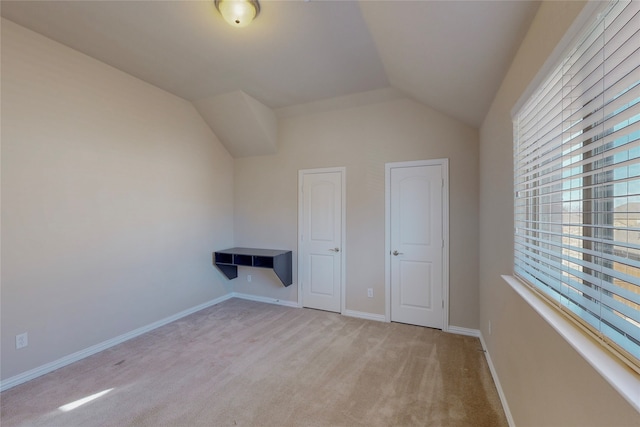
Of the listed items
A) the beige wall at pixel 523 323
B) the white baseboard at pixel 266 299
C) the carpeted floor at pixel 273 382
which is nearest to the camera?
the beige wall at pixel 523 323

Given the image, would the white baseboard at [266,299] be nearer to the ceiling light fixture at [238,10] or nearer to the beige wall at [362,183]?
the beige wall at [362,183]

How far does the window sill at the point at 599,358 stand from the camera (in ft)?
2.35

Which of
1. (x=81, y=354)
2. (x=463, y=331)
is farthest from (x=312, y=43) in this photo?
(x=81, y=354)

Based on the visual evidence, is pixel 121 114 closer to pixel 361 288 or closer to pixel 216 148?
pixel 216 148

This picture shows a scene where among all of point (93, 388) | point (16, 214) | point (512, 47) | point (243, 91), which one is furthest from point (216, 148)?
point (512, 47)

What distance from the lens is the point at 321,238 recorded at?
4039mm

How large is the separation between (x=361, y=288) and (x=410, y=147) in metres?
1.95

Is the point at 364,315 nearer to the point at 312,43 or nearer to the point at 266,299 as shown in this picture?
the point at 266,299

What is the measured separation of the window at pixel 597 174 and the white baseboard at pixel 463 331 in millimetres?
1896

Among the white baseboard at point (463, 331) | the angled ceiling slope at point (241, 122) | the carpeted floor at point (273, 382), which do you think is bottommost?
the carpeted floor at point (273, 382)

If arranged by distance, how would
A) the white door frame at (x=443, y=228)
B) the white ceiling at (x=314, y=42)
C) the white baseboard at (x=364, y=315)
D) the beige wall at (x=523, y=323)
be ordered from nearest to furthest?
the beige wall at (x=523, y=323) < the white ceiling at (x=314, y=42) < the white door frame at (x=443, y=228) < the white baseboard at (x=364, y=315)

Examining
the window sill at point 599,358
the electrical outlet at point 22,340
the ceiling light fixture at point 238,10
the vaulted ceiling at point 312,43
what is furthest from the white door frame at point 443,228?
the electrical outlet at point 22,340

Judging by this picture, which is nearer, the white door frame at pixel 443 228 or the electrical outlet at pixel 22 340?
the electrical outlet at pixel 22 340

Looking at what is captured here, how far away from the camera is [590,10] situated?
0.93 m
